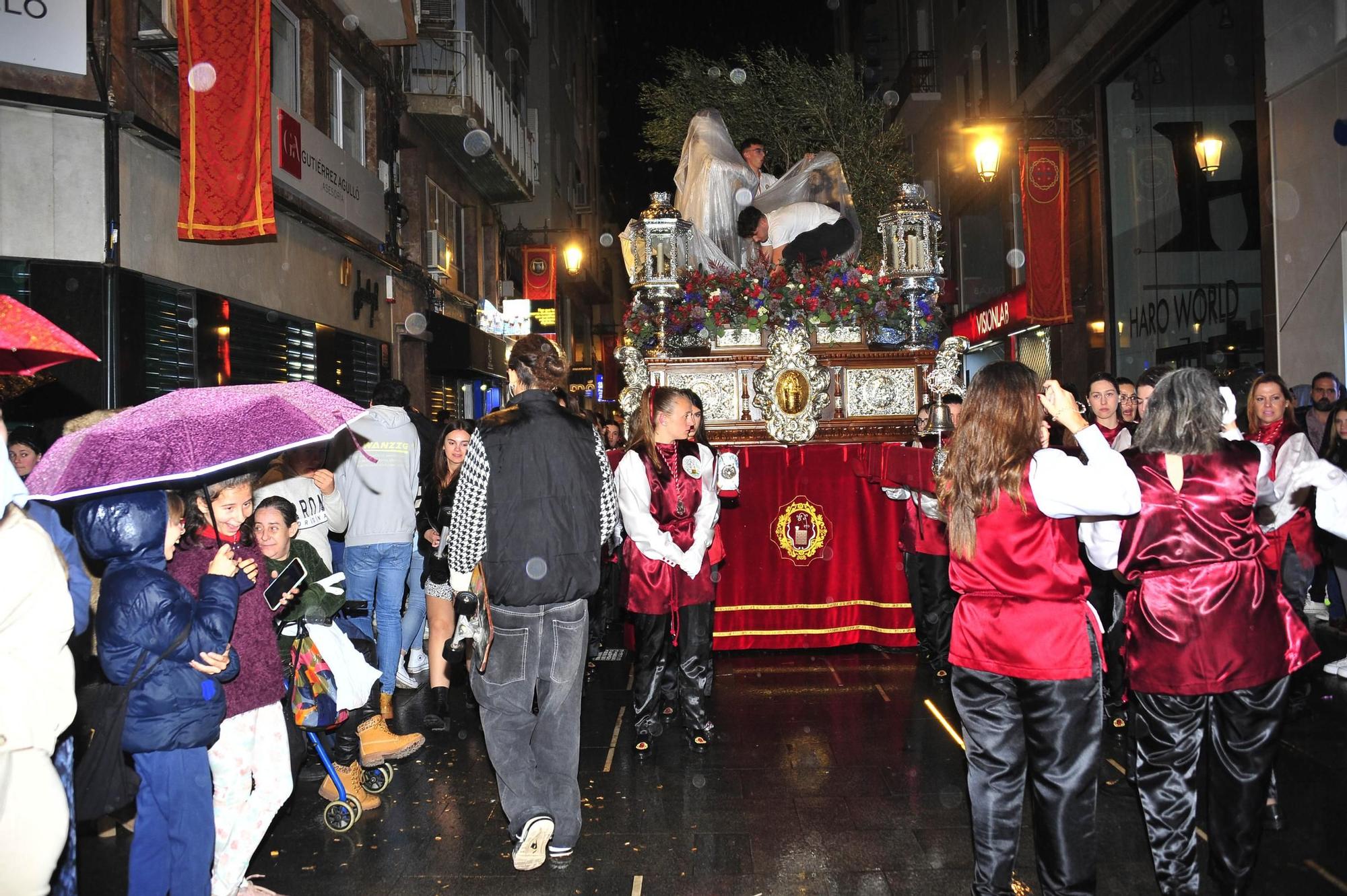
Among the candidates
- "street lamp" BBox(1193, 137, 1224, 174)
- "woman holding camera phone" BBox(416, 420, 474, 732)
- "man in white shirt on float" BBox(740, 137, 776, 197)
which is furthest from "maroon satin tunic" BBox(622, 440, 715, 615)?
"street lamp" BBox(1193, 137, 1224, 174)

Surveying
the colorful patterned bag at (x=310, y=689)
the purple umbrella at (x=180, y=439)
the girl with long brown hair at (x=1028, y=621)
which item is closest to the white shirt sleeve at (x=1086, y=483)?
the girl with long brown hair at (x=1028, y=621)

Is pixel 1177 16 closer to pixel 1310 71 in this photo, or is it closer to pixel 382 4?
pixel 1310 71

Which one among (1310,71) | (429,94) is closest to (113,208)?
(429,94)

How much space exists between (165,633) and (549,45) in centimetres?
2935

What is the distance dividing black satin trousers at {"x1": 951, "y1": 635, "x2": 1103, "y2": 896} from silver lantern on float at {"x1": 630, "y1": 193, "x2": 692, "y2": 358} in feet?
16.8

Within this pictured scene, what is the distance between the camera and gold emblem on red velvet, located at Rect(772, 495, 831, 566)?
7.96m

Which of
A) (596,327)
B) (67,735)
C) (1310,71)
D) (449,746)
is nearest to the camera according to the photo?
(67,735)

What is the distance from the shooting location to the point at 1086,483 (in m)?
3.35

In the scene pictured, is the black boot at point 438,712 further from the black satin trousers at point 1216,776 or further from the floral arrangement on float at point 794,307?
the black satin trousers at point 1216,776

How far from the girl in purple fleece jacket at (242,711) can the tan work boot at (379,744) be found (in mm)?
1427

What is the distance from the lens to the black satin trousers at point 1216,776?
3.69m

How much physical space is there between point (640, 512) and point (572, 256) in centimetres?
2344

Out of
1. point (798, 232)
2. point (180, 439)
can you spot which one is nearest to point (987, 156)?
point (798, 232)

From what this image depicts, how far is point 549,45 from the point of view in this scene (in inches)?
1170
